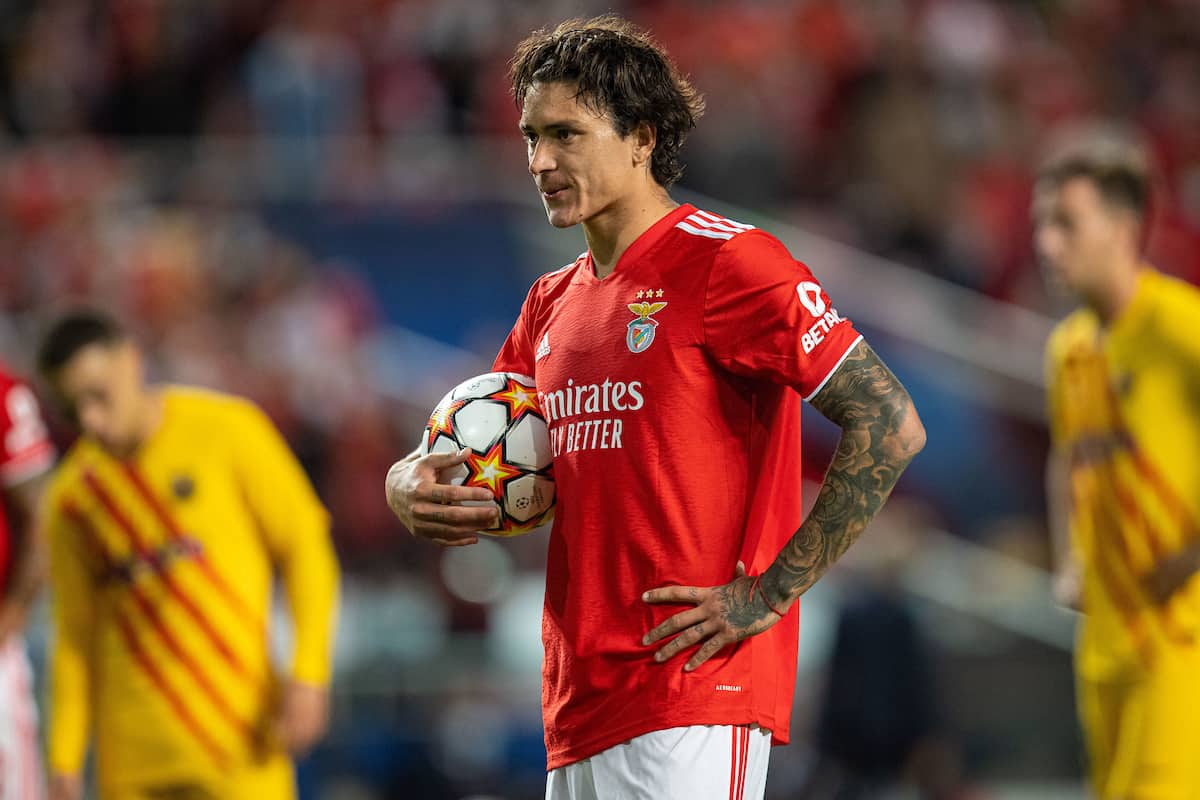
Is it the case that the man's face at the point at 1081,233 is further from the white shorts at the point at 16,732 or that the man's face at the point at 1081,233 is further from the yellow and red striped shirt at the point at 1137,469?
the white shorts at the point at 16,732

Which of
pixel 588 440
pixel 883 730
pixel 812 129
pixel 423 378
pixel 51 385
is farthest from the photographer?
pixel 812 129

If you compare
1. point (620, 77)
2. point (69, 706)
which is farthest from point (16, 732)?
point (620, 77)

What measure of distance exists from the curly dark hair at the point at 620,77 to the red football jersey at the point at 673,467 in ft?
0.75

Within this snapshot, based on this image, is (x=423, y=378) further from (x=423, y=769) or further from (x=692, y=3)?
(x=692, y=3)

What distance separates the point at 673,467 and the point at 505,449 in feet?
1.52

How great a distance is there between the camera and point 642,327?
3.56 m

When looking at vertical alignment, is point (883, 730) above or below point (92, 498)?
below

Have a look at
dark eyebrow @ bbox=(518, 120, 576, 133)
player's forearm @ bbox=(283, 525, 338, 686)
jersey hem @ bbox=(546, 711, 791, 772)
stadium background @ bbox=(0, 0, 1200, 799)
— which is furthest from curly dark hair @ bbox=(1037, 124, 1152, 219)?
stadium background @ bbox=(0, 0, 1200, 799)

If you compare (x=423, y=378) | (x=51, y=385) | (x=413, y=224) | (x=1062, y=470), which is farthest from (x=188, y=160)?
(x=1062, y=470)

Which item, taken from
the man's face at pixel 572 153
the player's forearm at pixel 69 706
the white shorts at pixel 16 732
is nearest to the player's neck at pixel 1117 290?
the man's face at pixel 572 153

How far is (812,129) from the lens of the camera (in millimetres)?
12852

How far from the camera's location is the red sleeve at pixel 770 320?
3.37m

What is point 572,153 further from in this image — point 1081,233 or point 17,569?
point 17,569

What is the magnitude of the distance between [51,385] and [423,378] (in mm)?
4916
